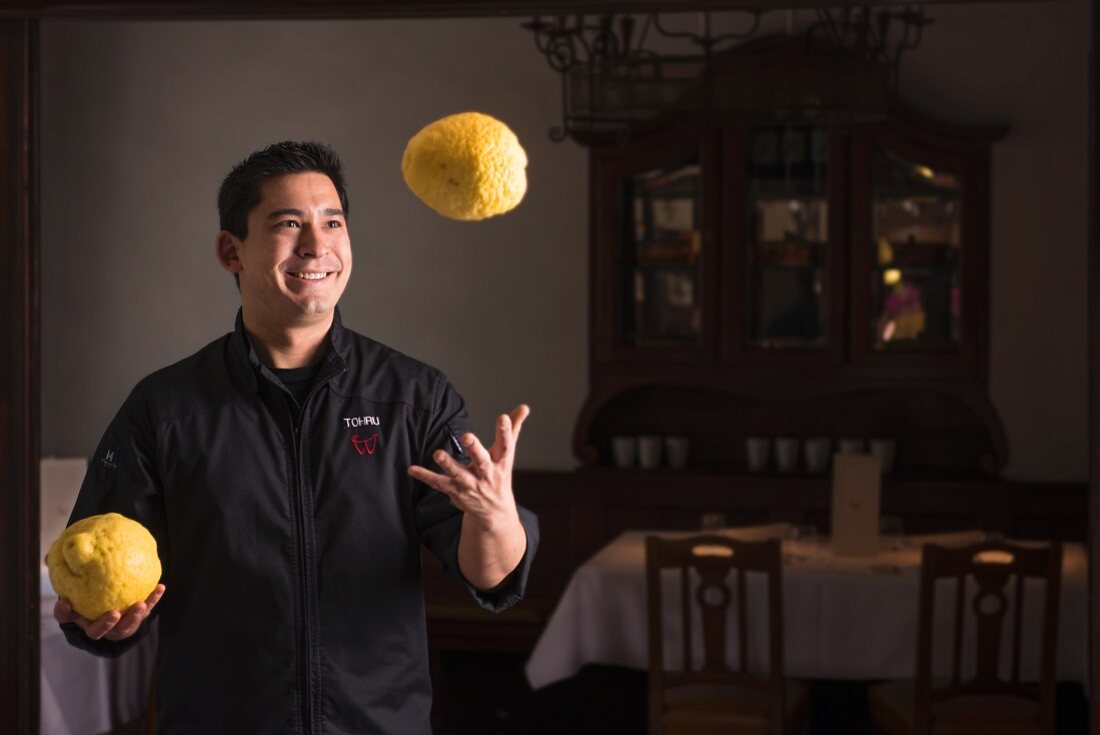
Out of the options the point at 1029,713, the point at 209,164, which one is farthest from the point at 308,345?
the point at 209,164

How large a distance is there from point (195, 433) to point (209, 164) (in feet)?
8.92

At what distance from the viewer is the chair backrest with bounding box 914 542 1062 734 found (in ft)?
9.90

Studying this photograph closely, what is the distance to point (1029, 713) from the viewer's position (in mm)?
3029

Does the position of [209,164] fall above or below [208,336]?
above

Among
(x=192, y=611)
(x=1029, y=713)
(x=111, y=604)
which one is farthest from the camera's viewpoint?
(x=1029, y=713)

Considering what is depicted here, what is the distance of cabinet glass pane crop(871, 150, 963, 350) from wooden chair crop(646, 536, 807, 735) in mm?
1807

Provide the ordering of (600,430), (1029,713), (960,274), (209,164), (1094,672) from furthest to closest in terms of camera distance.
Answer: (600,430), (960,274), (209,164), (1029,713), (1094,672)

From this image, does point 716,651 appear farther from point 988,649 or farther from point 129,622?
point 129,622

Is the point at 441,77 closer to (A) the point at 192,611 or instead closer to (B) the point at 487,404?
(B) the point at 487,404

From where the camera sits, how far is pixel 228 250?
62.6 inches

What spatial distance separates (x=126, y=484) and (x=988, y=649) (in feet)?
7.30

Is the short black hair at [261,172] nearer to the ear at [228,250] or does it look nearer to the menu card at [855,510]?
the ear at [228,250]

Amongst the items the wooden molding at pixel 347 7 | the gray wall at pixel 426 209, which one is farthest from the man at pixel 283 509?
the gray wall at pixel 426 209

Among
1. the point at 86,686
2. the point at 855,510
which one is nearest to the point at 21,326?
the point at 86,686
